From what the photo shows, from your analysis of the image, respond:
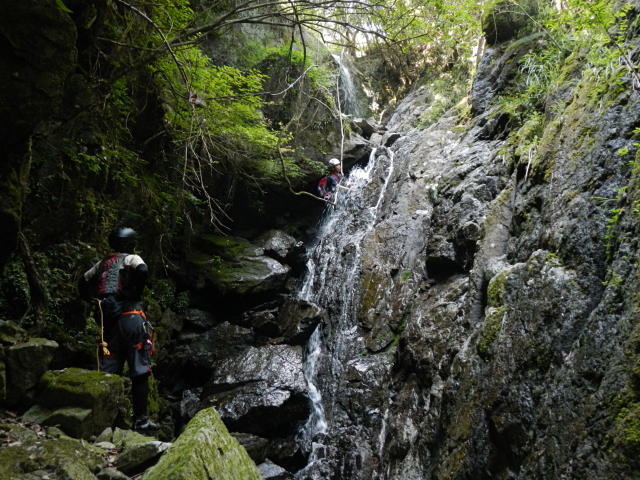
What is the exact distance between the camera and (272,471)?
6.75m

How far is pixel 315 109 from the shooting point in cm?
1331

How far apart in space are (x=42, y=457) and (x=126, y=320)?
1523mm

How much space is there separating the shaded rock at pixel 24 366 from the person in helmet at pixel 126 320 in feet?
1.82

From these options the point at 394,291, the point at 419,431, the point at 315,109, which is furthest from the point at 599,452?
the point at 315,109

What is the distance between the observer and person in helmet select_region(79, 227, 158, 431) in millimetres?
4133

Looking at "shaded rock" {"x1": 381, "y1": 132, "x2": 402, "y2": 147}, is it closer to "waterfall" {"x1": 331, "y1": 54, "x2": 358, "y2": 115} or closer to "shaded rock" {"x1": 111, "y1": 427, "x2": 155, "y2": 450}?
"waterfall" {"x1": 331, "y1": 54, "x2": 358, "y2": 115}

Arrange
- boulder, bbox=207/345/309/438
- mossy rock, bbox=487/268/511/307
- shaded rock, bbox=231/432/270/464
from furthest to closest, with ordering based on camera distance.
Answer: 1. boulder, bbox=207/345/309/438
2. shaded rock, bbox=231/432/270/464
3. mossy rock, bbox=487/268/511/307

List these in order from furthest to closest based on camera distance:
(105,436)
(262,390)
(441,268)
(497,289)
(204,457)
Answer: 1. (262,390)
2. (441,268)
3. (497,289)
4. (105,436)
5. (204,457)

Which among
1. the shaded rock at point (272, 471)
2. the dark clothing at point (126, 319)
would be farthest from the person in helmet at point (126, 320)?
the shaded rock at point (272, 471)

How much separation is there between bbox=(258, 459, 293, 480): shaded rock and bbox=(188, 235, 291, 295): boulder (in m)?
4.52

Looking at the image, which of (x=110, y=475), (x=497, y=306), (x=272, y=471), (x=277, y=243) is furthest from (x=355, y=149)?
(x=110, y=475)

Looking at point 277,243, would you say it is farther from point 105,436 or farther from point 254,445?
point 105,436

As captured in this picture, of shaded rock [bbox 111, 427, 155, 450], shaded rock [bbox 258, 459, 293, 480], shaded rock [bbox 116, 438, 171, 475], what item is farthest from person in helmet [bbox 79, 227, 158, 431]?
shaded rock [bbox 258, 459, 293, 480]

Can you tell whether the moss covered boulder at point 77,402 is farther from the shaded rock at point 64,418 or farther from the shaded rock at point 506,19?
the shaded rock at point 506,19
